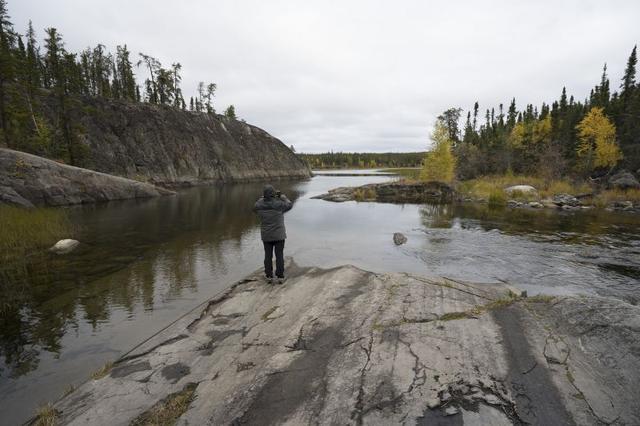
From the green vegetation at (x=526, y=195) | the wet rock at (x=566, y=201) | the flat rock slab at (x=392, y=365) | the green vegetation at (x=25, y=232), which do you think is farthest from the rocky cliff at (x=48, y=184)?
the wet rock at (x=566, y=201)

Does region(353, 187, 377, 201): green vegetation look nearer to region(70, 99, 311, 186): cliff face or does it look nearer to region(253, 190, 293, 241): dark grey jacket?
region(253, 190, 293, 241): dark grey jacket

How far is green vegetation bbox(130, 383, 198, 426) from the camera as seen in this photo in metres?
4.05

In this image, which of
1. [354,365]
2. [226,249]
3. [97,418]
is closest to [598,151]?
[226,249]

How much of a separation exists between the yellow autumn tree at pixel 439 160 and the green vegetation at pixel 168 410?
4260 centimetres

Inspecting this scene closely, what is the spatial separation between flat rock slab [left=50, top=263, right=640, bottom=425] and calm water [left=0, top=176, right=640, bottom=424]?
156 cm

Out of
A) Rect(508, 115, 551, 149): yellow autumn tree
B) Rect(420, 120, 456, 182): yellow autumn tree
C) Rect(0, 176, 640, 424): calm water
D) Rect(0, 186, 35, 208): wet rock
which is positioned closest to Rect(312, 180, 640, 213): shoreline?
Rect(420, 120, 456, 182): yellow autumn tree

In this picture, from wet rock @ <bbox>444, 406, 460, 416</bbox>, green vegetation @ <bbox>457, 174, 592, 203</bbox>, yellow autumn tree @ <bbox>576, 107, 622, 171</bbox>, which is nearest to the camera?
wet rock @ <bbox>444, 406, 460, 416</bbox>

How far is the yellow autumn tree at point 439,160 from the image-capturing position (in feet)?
143

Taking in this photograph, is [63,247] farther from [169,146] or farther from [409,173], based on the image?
[409,173]

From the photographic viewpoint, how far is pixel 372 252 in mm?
14172

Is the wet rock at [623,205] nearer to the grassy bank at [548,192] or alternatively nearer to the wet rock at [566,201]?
the grassy bank at [548,192]

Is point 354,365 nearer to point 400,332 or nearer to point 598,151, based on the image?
point 400,332

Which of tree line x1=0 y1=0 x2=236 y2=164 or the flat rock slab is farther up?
tree line x1=0 y1=0 x2=236 y2=164

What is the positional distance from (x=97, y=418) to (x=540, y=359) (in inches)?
239
